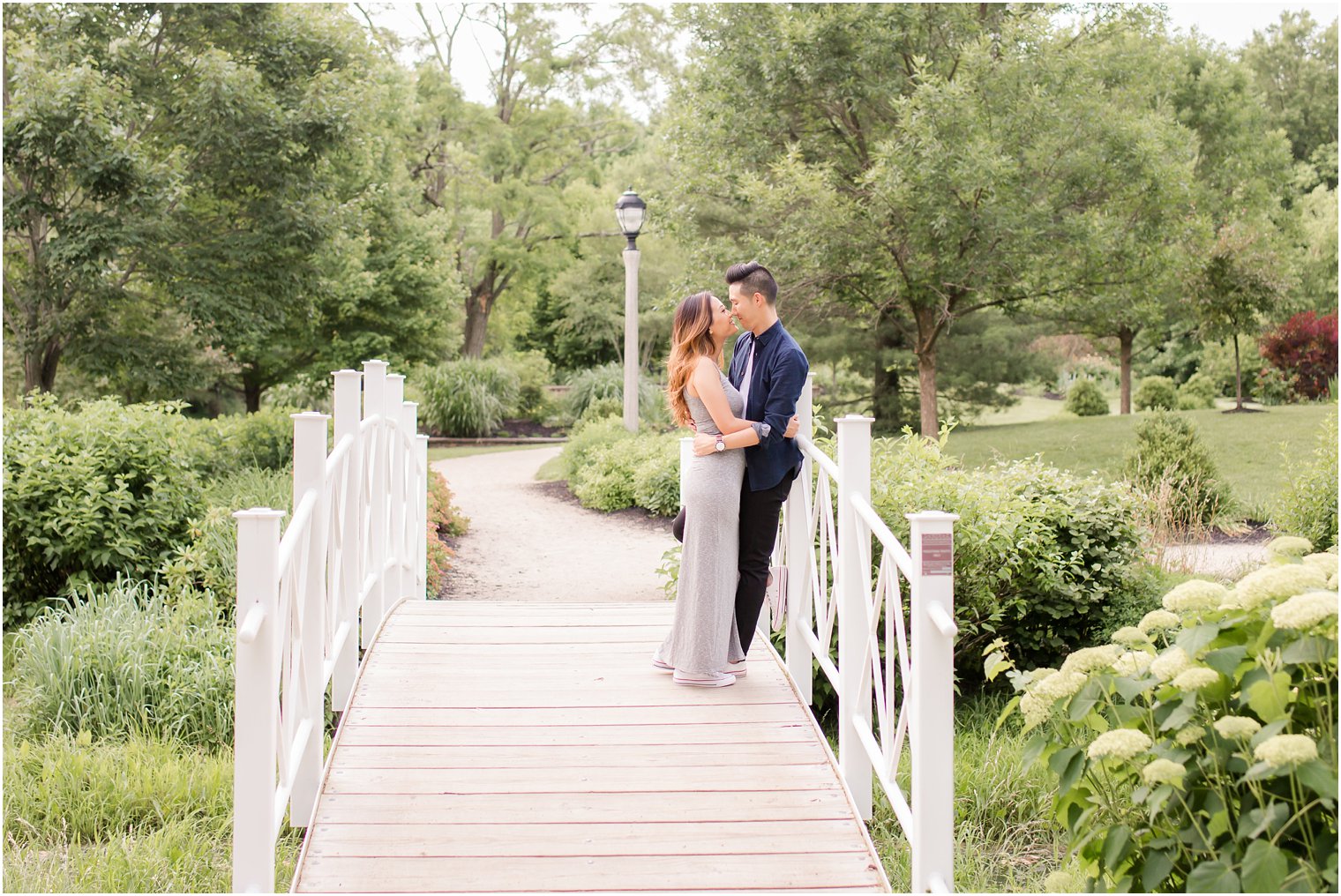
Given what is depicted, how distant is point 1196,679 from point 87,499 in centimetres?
744

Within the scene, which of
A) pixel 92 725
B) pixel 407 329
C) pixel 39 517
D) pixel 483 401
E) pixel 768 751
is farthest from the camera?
pixel 483 401

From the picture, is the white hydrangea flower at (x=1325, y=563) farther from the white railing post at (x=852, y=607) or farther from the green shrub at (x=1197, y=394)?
the green shrub at (x=1197, y=394)

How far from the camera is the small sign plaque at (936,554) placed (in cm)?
302

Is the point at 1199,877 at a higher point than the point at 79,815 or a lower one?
higher

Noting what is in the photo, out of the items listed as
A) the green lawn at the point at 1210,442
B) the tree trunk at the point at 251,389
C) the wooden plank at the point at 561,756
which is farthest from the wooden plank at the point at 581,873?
the tree trunk at the point at 251,389

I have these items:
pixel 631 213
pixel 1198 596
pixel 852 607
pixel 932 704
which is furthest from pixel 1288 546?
pixel 631 213

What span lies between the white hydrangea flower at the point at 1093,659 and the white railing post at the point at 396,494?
13.9 ft

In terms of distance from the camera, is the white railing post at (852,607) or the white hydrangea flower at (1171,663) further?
the white railing post at (852,607)

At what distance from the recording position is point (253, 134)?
12.8 metres

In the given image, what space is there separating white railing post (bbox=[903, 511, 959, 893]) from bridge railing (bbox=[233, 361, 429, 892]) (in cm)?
171

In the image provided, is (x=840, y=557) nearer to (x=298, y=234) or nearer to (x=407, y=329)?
(x=298, y=234)

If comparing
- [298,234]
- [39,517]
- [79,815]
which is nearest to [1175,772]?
[79,815]

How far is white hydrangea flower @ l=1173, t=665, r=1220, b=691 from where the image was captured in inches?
95.4

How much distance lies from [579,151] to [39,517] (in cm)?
2519
